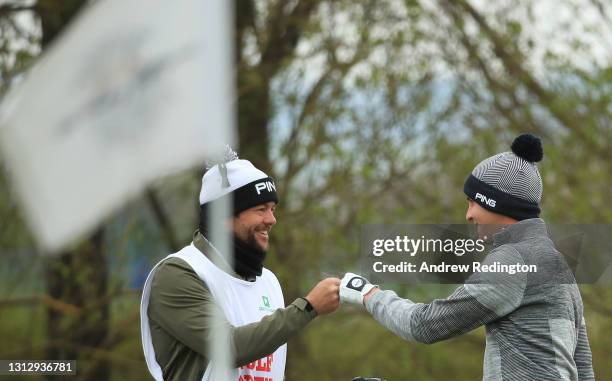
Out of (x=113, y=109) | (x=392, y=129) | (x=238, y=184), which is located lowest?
(x=392, y=129)

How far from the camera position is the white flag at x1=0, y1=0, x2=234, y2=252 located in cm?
320

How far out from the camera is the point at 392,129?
980 centimetres

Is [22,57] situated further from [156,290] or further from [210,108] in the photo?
[210,108]

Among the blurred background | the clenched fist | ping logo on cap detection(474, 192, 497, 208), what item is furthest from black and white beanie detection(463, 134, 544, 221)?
the blurred background

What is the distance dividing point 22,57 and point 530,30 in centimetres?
478

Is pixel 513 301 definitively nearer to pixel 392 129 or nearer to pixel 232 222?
pixel 232 222

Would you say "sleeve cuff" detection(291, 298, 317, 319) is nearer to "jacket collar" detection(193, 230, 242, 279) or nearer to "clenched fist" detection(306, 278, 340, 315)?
"clenched fist" detection(306, 278, 340, 315)

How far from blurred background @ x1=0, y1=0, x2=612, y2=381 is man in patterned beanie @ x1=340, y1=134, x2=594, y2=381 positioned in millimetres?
5750

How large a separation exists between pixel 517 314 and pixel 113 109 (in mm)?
1368

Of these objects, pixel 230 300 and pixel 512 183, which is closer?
pixel 512 183

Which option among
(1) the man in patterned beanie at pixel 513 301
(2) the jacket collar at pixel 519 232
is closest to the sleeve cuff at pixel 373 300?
(1) the man in patterned beanie at pixel 513 301

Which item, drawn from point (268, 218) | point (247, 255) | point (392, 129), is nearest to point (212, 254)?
point (247, 255)

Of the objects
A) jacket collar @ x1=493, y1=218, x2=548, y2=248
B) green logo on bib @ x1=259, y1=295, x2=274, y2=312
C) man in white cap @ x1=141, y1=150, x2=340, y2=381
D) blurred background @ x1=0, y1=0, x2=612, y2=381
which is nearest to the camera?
jacket collar @ x1=493, y1=218, x2=548, y2=248

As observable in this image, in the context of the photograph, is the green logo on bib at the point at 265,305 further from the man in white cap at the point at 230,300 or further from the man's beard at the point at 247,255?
the man's beard at the point at 247,255
